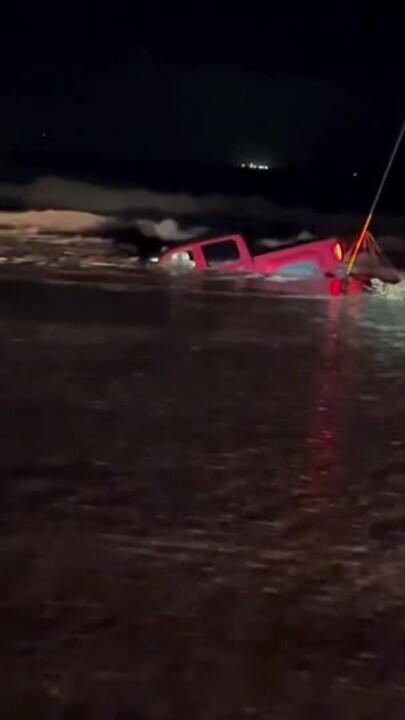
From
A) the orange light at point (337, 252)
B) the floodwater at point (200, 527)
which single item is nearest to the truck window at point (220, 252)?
the orange light at point (337, 252)

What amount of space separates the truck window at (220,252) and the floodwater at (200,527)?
1054mm

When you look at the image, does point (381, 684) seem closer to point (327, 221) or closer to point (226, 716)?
point (226, 716)

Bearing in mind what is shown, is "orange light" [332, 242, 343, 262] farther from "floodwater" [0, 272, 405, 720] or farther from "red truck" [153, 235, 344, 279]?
"floodwater" [0, 272, 405, 720]

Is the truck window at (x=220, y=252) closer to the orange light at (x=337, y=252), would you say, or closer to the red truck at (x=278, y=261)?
the red truck at (x=278, y=261)

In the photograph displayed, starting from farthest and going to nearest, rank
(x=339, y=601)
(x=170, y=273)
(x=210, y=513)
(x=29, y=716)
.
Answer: (x=170, y=273), (x=210, y=513), (x=339, y=601), (x=29, y=716)

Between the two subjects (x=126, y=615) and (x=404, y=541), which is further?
(x=404, y=541)

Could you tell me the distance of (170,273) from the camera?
6.65ft

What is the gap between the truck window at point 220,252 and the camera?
7.64ft

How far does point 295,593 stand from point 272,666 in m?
0.08

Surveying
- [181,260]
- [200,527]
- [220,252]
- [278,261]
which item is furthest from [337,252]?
[200,527]

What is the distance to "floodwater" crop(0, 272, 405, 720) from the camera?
55cm

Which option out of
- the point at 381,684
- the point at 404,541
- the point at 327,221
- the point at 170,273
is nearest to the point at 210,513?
the point at 404,541

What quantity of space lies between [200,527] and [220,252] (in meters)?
1.94

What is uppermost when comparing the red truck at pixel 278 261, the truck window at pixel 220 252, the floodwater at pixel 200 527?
the floodwater at pixel 200 527
